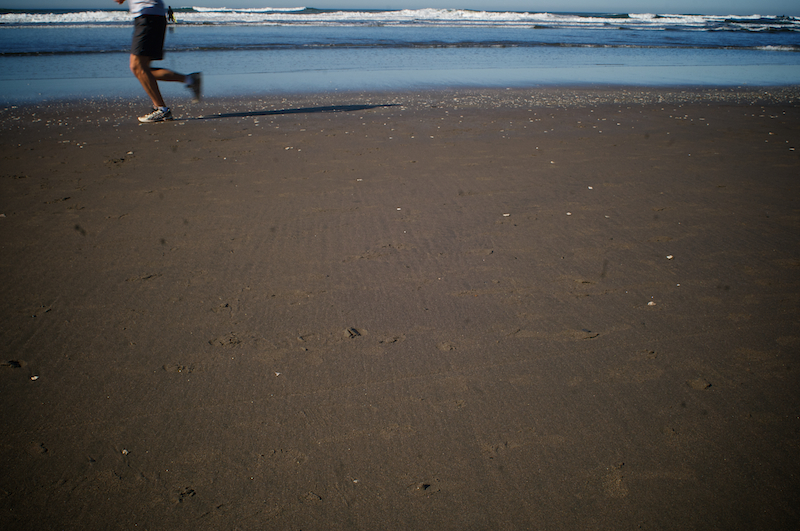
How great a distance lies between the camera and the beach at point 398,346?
5.19 ft

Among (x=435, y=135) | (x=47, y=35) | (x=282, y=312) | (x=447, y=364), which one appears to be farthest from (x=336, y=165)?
(x=47, y=35)

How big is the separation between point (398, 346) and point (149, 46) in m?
6.41

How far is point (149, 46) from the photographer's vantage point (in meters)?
6.46

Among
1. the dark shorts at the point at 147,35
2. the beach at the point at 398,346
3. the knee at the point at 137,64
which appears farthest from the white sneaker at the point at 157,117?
the beach at the point at 398,346

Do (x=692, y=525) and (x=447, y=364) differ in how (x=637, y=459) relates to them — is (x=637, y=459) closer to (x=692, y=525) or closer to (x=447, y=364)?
(x=692, y=525)

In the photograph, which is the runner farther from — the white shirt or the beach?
the beach

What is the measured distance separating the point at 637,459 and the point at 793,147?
5.90 m

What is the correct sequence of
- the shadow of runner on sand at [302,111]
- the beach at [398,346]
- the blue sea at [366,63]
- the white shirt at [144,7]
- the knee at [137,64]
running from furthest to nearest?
the blue sea at [366,63]
the shadow of runner on sand at [302,111]
the knee at [137,64]
the white shirt at [144,7]
the beach at [398,346]

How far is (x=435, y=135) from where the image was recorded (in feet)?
19.9

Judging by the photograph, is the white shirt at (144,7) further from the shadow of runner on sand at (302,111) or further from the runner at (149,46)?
the shadow of runner on sand at (302,111)

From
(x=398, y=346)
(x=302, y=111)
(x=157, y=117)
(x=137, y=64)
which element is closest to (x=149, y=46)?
(x=137, y=64)

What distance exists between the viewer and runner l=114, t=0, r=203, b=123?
6.32 meters

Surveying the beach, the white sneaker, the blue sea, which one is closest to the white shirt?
the white sneaker

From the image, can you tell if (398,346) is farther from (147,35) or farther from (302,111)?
(147,35)
